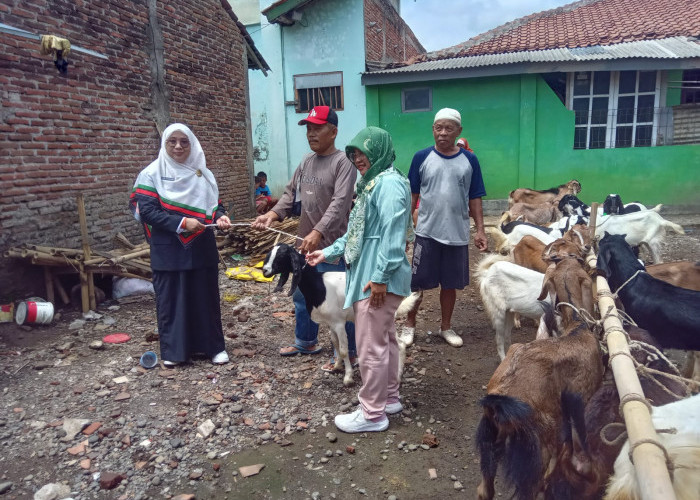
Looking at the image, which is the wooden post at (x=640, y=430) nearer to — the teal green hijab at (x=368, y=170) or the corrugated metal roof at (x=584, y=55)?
the teal green hijab at (x=368, y=170)

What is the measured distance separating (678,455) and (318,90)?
552 inches

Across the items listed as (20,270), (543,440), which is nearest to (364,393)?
(543,440)

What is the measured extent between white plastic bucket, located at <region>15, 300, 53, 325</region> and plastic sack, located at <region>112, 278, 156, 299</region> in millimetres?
1053

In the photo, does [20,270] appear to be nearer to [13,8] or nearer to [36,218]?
[36,218]

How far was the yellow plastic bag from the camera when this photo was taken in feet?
24.4

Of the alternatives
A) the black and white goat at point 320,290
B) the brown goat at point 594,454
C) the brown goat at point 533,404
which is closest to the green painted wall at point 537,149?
the black and white goat at point 320,290

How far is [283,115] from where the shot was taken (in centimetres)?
1462

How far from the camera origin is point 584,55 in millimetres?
11453

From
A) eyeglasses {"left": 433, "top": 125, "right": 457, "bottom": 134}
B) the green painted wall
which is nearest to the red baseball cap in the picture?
eyeglasses {"left": 433, "top": 125, "right": 457, "bottom": 134}

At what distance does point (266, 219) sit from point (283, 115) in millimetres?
11073

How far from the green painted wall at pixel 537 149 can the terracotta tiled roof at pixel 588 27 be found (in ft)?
5.85

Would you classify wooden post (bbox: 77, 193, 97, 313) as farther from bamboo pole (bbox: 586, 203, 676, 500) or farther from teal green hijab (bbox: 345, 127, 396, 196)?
bamboo pole (bbox: 586, 203, 676, 500)

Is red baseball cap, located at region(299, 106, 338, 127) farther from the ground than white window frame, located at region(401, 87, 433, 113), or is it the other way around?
white window frame, located at region(401, 87, 433, 113)

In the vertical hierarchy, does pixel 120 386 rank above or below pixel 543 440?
below
